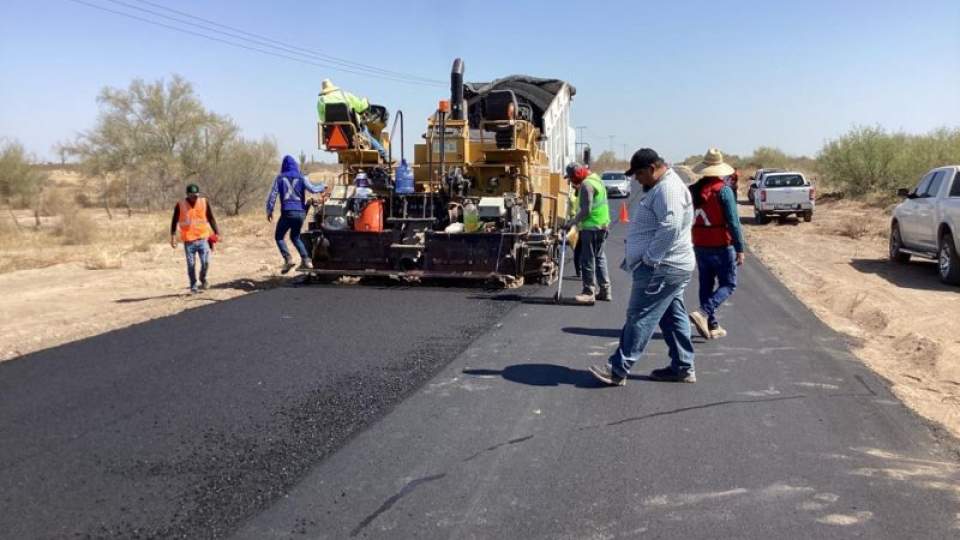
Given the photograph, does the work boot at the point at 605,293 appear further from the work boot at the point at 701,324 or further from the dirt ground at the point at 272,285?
the dirt ground at the point at 272,285

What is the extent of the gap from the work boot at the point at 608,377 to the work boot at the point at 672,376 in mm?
300

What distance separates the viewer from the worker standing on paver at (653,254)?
5.78 meters

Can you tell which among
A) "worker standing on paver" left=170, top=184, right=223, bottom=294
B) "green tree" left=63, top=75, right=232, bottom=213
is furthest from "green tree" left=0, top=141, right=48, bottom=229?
"worker standing on paver" left=170, top=184, right=223, bottom=294

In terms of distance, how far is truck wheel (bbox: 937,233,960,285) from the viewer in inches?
462

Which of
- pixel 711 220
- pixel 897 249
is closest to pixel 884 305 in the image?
pixel 711 220

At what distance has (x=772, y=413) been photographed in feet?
17.5

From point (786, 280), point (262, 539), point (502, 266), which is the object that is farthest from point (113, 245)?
point (262, 539)

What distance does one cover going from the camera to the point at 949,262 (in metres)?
11.9

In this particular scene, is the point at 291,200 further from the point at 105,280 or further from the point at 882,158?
the point at 882,158

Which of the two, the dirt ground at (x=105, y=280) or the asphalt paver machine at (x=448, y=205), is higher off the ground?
the asphalt paver machine at (x=448, y=205)

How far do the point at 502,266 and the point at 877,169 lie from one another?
29.9 metres

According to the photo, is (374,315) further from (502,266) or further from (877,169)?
(877,169)

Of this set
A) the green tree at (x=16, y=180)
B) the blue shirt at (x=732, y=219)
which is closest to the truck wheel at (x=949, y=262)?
the blue shirt at (x=732, y=219)

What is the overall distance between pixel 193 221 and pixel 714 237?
24.1 ft
